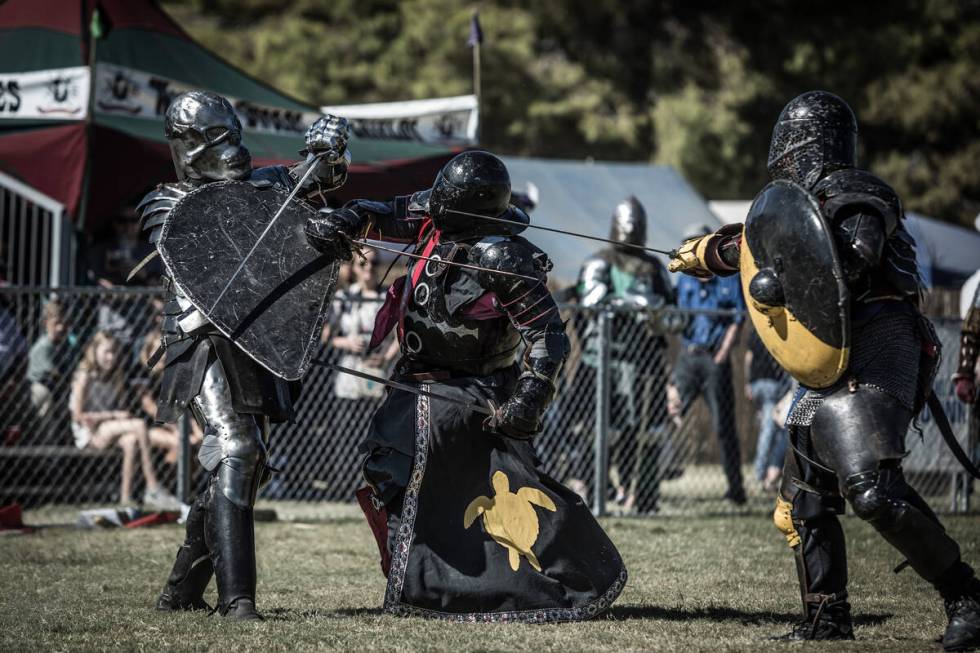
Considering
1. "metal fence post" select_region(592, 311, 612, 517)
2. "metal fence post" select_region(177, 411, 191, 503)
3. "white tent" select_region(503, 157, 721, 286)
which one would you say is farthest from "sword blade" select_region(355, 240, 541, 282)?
"white tent" select_region(503, 157, 721, 286)

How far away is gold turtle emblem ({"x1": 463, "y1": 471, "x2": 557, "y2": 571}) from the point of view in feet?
15.6

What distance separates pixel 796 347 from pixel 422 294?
4.55 ft

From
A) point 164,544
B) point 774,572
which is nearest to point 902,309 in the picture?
point 774,572

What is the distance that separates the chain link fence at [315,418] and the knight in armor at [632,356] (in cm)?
1

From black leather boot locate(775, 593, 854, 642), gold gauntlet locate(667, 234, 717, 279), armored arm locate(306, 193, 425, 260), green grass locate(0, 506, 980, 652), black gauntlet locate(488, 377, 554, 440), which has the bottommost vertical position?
green grass locate(0, 506, 980, 652)

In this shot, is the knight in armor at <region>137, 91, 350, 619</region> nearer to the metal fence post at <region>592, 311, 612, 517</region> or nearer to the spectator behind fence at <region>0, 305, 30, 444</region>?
the metal fence post at <region>592, 311, 612, 517</region>

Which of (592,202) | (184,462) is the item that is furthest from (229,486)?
(592,202)

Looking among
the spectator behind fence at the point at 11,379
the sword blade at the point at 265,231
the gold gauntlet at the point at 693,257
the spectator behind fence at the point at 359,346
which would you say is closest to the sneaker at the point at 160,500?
the spectator behind fence at the point at 11,379

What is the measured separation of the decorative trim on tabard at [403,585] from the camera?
470 centimetres

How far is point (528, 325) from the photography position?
475cm

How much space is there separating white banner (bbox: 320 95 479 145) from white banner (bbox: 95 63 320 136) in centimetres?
76

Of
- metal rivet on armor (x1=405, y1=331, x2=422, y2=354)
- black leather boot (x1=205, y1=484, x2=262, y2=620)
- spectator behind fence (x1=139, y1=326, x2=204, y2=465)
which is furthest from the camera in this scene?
spectator behind fence (x1=139, y1=326, x2=204, y2=465)

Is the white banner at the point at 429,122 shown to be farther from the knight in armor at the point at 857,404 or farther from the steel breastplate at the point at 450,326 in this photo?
the knight in armor at the point at 857,404

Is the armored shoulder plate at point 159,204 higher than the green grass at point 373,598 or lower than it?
higher
